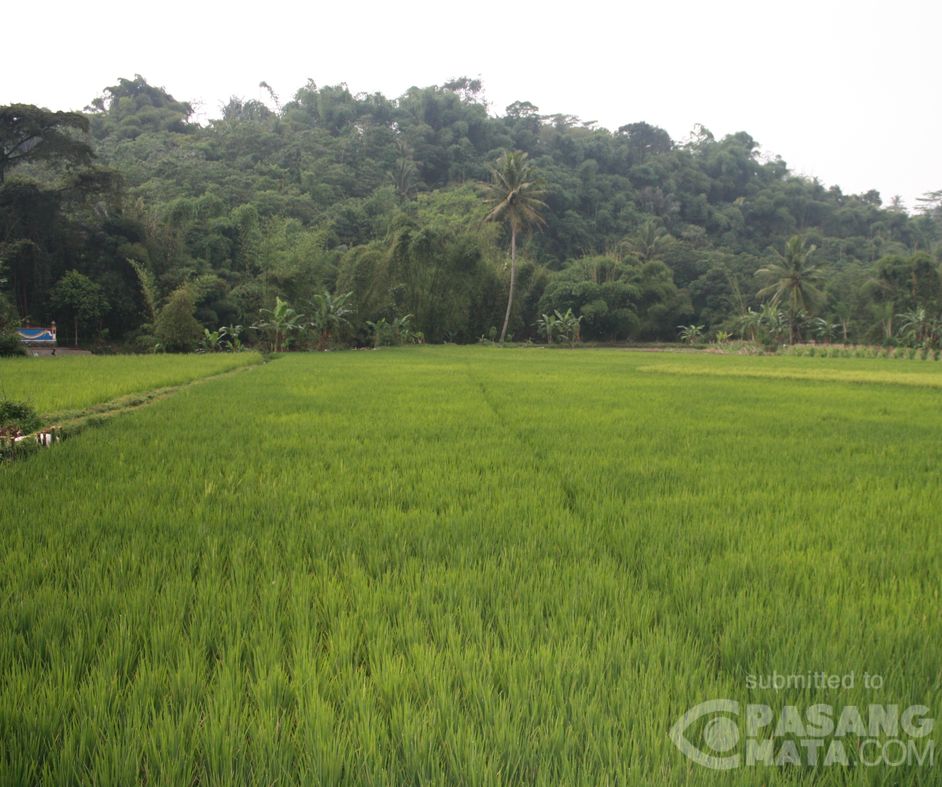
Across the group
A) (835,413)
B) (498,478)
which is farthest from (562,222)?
(498,478)

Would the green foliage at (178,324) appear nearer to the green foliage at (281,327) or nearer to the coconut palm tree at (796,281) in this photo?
the green foliage at (281,327)

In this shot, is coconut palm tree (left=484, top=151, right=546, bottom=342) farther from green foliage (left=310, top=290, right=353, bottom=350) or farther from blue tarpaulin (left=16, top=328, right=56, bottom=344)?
blue tarpaulin (left=16, top=328, right=56, bottom=344)

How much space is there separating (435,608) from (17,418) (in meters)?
4.85

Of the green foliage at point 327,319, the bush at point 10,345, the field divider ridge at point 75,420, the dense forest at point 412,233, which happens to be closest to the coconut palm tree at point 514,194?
the dense forest at point 412,233

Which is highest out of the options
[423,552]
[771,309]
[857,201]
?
[857,201]

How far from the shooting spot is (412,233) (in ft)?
120

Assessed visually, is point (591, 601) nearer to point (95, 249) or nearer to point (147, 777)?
point (147, 777)

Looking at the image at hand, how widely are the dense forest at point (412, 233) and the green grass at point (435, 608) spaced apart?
900 inches

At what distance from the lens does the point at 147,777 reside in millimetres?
1134

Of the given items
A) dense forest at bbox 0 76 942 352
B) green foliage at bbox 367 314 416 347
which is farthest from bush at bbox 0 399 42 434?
green foliage at bbox 367 314 416 347

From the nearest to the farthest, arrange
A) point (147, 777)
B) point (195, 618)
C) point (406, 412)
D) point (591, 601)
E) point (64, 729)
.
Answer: point (147, 777) → point (64, 729) → point (195, 618) → point (591, 601) → point (406, 412)

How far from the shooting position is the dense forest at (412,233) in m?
28.8

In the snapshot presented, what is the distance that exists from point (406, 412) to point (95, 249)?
31.5 m

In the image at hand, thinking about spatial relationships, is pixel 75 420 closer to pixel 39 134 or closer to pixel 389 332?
pixel 389 332
